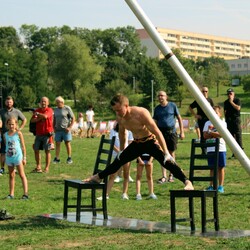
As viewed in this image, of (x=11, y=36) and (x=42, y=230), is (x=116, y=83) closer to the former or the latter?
(x=11, y=36)

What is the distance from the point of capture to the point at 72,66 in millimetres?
102500

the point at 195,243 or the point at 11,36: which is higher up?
the point at 11,36

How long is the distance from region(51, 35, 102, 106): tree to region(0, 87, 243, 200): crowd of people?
8356 cm

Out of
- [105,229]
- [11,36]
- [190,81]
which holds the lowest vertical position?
[105,229]

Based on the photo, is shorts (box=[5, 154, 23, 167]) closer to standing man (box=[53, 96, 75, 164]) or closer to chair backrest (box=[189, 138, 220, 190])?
chair backrest (box=[189, 138, 220, 190])

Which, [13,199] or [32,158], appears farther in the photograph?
[32,158]

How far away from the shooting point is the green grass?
25.5 feet

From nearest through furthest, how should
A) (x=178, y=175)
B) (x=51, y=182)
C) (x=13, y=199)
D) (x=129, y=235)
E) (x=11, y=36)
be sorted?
1. (x=129, y=235)
2. (x=178, y=175)
3. (x=13, y=199)
4. (x=51, y=182)
5. (x=11, y=36)

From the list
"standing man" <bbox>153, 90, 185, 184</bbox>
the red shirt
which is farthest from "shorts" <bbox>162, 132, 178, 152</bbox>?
the red shirt

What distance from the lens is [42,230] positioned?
8.77 m

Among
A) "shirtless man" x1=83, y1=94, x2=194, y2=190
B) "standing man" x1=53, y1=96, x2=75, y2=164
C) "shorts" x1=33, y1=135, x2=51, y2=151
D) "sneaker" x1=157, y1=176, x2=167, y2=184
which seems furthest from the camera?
"standing man" x1=53, y1=96, x2=75, y2=164

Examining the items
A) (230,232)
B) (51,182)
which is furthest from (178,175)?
(51,182)

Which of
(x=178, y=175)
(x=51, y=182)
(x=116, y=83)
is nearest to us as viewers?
(x=178, y=175)

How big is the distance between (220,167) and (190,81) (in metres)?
5.30
